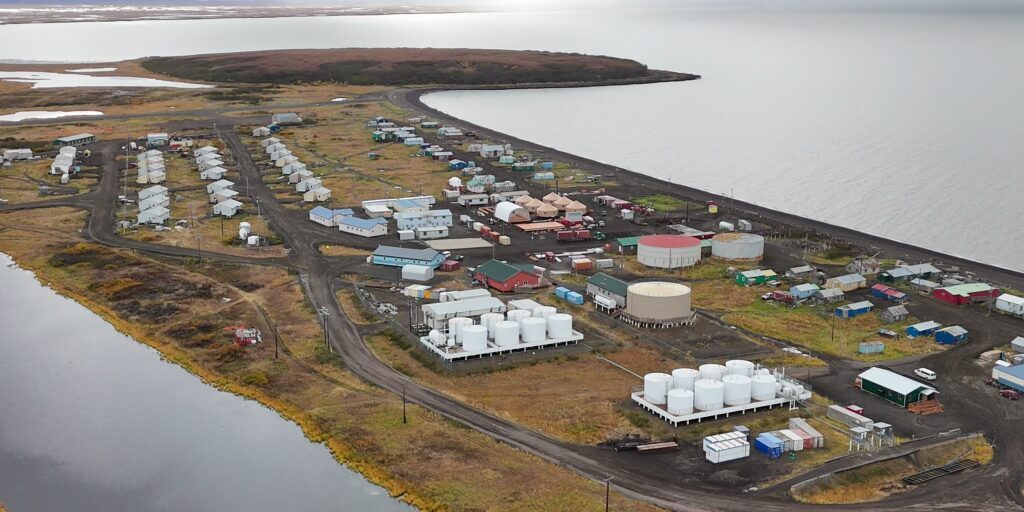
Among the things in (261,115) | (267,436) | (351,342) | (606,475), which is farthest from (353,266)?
(261,115)

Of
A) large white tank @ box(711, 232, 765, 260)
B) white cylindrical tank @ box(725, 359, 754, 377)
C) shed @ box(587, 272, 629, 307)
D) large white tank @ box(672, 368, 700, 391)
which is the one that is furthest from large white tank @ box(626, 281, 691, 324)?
large white tank @ box(711, 232, 765, 260)

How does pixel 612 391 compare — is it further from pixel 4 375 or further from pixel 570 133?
pixel 570 133

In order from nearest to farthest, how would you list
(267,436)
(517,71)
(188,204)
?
(267,436), (188,204), (517,71)

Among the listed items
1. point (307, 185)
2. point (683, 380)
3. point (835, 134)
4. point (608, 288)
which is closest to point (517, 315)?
point (608, 288)

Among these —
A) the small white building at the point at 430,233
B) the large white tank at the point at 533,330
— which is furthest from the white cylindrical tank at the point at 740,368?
the small white building at the point at 430,233

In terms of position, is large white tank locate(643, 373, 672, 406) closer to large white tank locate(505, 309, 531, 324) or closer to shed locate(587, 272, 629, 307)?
large white tank locate(505, 309, 531, 324)

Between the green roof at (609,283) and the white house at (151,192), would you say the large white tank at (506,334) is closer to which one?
the green roof at (609,283)
